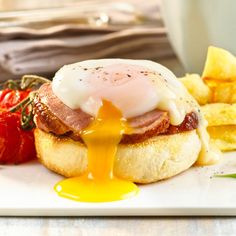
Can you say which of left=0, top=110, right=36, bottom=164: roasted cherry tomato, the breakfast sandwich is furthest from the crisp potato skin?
left=0, top=110, right=36, bottom=164: roasted cherry tomato

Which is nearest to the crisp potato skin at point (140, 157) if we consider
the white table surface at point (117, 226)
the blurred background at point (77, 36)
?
the white table surface at point (117, 226)

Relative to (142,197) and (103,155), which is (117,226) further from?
(103,155)

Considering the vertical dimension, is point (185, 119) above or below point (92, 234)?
above

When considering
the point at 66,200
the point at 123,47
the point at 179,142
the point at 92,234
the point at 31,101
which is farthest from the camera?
the point at 123,47

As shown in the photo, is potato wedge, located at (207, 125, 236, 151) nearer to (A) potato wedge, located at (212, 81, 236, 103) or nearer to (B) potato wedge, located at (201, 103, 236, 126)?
(B) potato wedge, located at (201, 103, 236, 126)

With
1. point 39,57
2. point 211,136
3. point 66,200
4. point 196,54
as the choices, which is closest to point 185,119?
point 211,136

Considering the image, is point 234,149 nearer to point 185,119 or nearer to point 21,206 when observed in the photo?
point 185,119
